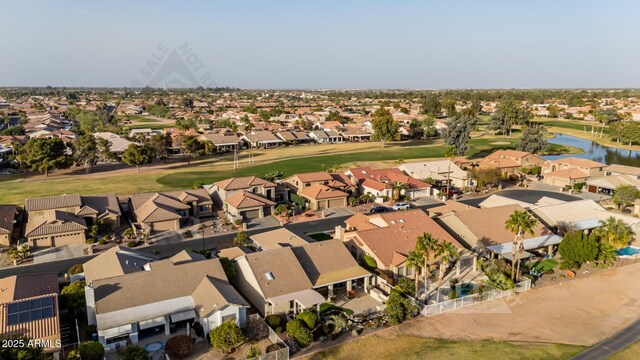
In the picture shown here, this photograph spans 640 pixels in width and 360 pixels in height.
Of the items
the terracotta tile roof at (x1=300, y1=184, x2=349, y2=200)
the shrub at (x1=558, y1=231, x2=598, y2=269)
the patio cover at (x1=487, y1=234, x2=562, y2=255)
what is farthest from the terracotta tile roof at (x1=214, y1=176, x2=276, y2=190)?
the shrub at (x1=558, y1=231, x2=598, y2=269)

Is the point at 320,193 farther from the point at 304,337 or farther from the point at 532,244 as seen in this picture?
the point at 304,337

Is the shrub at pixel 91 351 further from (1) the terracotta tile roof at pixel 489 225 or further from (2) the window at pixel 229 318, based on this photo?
(1) the terracotta tile roof at pixel 489 225

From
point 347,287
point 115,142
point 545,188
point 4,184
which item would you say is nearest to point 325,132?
point 115,142

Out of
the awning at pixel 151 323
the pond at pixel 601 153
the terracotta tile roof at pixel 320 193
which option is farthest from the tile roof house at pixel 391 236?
the pond at pixel 601 153

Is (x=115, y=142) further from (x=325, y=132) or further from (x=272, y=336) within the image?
(x=272, y=336)

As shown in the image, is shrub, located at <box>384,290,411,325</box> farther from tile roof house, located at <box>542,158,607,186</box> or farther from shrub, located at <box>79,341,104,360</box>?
tile roof house, located at <box>542,158,607,186</box>

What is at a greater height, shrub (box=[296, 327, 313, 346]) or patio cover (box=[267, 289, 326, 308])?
patio cover (box=[267, 289, 326, 308])
